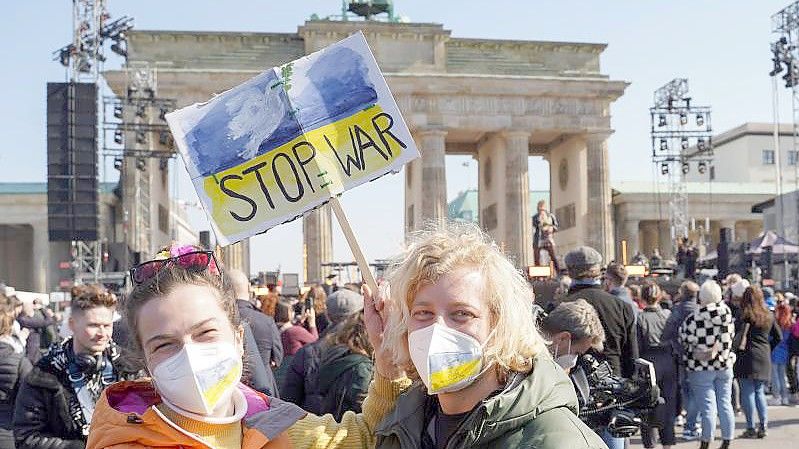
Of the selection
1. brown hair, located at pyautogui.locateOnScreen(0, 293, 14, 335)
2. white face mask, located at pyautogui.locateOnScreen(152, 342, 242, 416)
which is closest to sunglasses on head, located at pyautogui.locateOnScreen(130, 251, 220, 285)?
white face mask, located at pyautogui.locateOnScreen(152, 342, 242, 416)

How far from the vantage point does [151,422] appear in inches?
86.6

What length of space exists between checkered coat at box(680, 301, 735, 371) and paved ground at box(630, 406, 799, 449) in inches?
45.2

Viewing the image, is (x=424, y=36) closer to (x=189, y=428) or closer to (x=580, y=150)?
(x=580, y=150)

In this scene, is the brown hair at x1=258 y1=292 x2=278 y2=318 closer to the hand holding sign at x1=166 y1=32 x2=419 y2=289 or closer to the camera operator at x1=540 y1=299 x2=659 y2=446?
Result: the camera operator at x1=540 y1=299 x2=659 y2=446

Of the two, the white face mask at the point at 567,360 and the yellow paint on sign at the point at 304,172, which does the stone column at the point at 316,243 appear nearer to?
the white face mask at the point at 567,360

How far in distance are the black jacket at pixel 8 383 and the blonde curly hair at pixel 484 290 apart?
3252 mm

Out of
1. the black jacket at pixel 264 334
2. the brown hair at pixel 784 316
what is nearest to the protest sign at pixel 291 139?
the black jacket at pixel 264 334

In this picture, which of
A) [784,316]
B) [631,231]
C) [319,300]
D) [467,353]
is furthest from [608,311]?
[631,231]

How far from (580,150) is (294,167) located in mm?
51374

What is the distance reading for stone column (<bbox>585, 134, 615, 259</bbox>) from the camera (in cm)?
4994

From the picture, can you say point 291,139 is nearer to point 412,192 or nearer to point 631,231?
point 412,192

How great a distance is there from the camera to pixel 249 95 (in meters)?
3.02

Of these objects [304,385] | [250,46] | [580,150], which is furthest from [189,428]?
[580,150]

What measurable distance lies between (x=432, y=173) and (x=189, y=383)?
47459 mm
